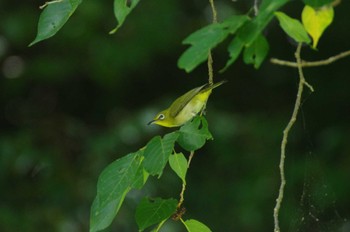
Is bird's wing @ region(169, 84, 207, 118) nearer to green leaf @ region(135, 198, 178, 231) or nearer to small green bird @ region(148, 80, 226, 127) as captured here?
small green bird @ region(148, 80, 226, 127)

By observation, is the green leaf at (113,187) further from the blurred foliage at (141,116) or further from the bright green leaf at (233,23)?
the blurred foliage at (141,116)

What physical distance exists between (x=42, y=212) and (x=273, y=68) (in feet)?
5.20

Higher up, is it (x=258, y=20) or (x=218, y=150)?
(x=258, y=20)

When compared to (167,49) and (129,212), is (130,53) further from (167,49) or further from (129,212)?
(129,212)

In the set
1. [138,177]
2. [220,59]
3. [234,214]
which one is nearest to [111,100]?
[220,59]

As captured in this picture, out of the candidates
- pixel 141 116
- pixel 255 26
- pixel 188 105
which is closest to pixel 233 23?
pixel 255 26

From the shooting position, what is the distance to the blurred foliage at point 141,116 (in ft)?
13.2

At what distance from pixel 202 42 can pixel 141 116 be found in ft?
9.41

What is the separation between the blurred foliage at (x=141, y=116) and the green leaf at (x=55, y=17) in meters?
2.68

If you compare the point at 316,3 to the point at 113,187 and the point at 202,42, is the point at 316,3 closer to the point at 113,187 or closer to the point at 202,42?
the point at 202,42

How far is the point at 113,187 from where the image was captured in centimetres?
115

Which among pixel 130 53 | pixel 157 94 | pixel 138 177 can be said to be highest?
pixel 138 177

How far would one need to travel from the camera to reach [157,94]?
4672 millimetres

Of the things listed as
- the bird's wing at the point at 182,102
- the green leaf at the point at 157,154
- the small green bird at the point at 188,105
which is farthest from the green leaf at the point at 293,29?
the bird's wing at the point at 182,102
